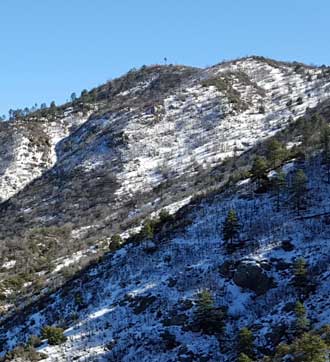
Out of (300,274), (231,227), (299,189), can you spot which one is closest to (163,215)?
(231,227)

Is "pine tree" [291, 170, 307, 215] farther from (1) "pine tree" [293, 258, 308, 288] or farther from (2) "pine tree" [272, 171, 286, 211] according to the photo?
(1) "pine tree" [293, 258, 308, 288]

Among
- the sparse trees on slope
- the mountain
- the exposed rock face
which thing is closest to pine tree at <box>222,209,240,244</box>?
the mountain

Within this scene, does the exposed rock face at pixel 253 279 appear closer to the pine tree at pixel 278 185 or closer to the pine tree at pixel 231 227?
the pine tree at pixel 231 227

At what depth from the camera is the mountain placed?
33938 mm

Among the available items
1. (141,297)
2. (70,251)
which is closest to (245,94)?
(70,251)

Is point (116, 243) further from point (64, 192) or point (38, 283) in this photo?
point (64, 192)

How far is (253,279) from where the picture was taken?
35125 mm

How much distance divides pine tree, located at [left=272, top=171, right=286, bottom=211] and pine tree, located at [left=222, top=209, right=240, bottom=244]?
4355mm

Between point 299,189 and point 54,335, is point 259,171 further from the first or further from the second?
point 54,335

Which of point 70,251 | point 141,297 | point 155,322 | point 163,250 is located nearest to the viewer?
point 155,322

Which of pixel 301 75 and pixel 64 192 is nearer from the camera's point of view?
pixel 64 192

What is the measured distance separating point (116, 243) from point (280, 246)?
16.1 m

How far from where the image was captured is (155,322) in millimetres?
34719

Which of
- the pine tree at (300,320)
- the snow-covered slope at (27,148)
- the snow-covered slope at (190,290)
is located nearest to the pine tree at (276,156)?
the snow-covered slope at (190,290)
